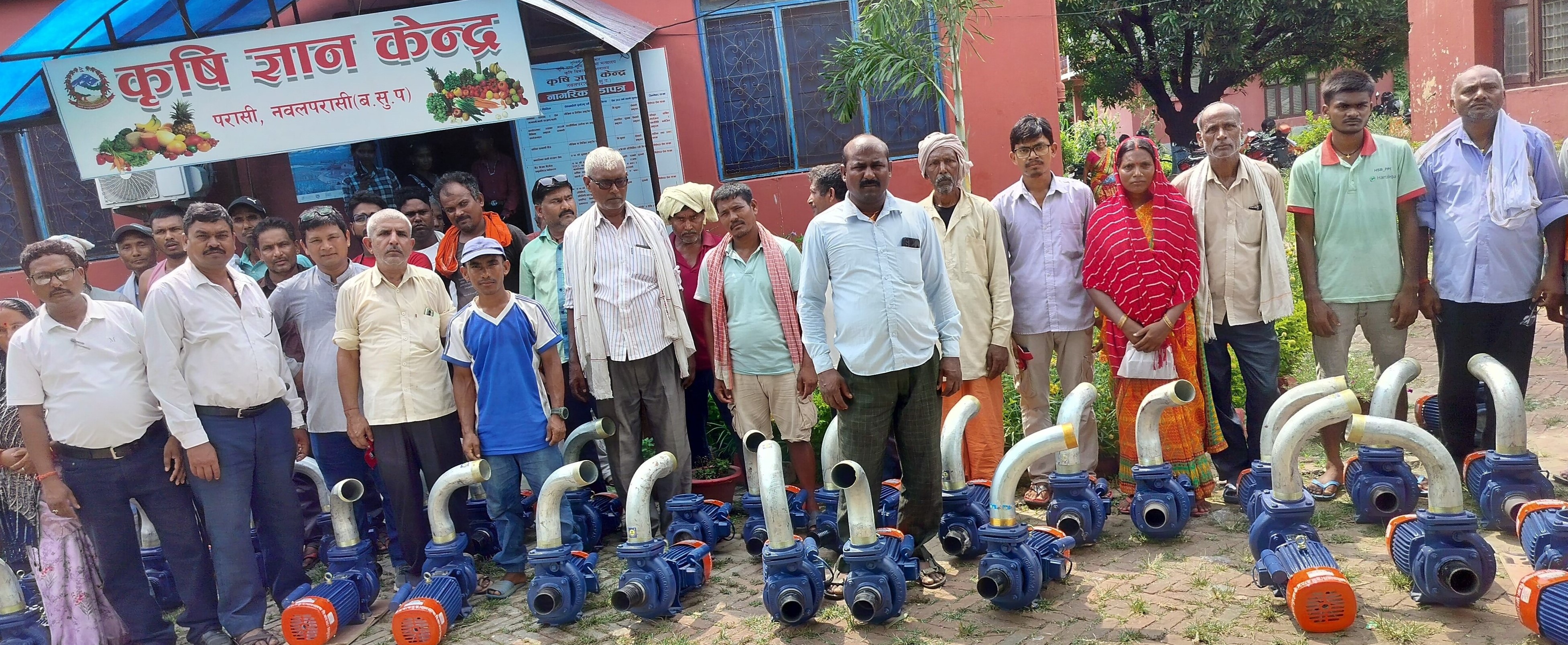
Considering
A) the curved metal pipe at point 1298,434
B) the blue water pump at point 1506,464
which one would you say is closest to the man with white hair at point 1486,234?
the blue water pump at point 1506,464

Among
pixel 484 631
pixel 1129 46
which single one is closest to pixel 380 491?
pixel 484 631

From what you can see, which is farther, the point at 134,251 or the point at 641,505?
the point at 134,251

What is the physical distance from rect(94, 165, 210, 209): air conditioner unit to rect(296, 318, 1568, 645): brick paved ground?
6.24 metres

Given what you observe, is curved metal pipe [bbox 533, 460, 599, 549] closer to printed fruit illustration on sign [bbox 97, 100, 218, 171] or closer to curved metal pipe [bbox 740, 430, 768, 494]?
curved metal pipe [bbox 740, 430, 768, 494]

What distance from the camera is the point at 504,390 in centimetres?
456

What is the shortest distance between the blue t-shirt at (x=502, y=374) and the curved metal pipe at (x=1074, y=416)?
2.34 m

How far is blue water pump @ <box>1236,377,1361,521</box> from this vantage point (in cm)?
407

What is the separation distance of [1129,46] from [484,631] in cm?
2009

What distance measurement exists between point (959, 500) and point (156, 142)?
6.23 m

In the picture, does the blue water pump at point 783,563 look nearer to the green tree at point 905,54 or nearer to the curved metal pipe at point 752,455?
the curved metal pipe at point 752,455

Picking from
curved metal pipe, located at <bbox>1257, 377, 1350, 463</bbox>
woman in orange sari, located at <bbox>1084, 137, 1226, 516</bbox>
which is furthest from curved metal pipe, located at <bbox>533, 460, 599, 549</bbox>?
curved metal pipe, located at <bbox>1257, 377, 1350, 463</bbox>

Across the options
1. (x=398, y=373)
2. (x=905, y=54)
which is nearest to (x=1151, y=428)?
(x=398, y=373)

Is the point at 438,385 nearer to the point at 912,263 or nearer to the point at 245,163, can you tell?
the point at 912,263

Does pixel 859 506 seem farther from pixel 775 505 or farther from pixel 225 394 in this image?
pixel 225 394
